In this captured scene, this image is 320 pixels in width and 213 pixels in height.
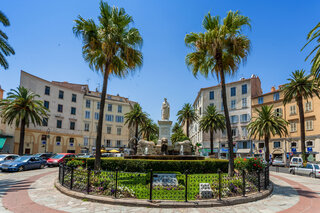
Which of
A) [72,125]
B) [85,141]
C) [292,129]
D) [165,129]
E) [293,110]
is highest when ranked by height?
[293,110]

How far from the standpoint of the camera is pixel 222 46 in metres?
14.5

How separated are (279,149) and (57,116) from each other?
4700cm

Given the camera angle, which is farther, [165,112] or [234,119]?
[234,119]

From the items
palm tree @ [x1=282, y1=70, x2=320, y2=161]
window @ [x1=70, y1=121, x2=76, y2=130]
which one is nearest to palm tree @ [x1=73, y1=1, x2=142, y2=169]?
palm tree @ [x1=282, y1=70, x2=320, y2=161]

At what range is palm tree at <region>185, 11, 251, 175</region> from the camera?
14383 mm

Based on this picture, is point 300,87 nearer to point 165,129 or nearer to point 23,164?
point 165,129

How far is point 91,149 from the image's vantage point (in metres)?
55.9

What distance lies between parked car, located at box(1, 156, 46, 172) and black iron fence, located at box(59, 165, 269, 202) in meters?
12.5

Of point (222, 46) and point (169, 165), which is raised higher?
point (222, 46)

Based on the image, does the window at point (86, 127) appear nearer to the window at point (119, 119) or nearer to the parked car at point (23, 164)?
the window at point (119, 119)

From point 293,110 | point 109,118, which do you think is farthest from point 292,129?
point 109,118

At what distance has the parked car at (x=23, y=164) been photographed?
20.4 meters

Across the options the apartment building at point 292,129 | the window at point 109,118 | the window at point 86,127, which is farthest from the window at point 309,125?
the window at point 86,127

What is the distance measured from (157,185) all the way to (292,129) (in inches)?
1761
